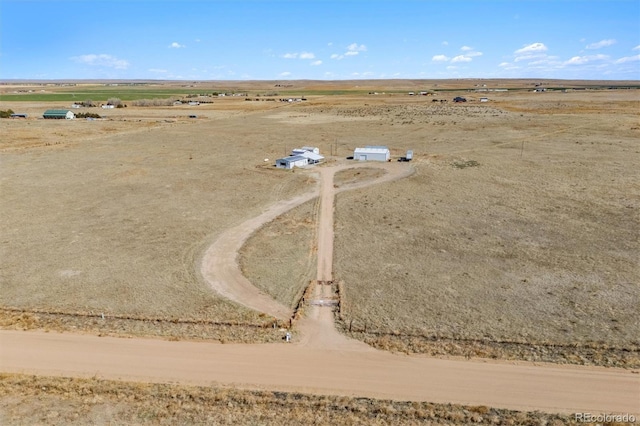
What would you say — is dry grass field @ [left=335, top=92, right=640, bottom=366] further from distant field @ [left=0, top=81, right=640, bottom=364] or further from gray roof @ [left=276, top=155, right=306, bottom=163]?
gray roof @ [left=276, top=155, right=306, bottom=163]

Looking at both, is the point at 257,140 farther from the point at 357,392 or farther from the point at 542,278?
the point at 357,392

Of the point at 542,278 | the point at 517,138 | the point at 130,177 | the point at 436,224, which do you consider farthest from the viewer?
the point at 517,138

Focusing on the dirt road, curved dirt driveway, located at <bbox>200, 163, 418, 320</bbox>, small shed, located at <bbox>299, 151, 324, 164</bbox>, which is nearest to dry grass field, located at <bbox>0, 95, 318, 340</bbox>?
curved dirt driveway, located at <bbox>200, 163, 418, 320</bbox>

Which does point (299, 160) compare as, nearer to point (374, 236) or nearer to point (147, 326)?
point (374, 236)

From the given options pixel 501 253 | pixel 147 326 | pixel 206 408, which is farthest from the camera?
pixel 501 253

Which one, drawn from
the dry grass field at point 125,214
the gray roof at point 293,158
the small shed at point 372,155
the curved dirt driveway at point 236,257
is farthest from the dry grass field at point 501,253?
the gray roof at point 293,158

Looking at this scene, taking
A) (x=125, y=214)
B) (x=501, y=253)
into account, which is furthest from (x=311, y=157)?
(x=501, y=253)

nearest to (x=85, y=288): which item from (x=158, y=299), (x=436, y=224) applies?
(x=158, y=299)
